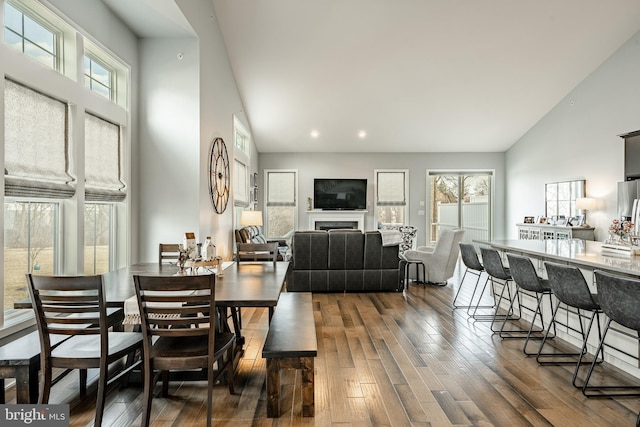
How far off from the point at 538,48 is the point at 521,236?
4.30 meters

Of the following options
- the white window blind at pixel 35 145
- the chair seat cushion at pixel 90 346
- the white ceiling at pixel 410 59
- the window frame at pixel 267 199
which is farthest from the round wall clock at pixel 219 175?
the window frame at pixel 267 199

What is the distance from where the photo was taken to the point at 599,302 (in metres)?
2.62

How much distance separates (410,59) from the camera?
273 inches

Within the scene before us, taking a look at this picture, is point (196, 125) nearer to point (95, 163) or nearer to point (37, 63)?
point (95, 163)

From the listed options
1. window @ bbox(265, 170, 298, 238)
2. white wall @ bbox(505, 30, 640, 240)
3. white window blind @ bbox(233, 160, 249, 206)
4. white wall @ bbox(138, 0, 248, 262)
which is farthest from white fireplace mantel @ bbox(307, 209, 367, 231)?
white wall @ bbox(138, 0, 248, 262)

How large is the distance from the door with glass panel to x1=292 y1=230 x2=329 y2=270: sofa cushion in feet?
18.5

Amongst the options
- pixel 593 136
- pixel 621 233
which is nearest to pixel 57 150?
pixel 621 233

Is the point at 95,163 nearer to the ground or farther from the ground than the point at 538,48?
nearer to the ground

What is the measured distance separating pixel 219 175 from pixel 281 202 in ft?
15.3

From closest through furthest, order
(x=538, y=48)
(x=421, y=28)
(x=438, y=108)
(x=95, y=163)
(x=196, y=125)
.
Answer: (x=95, y=163), (x=196, y=125), (x=421, y=28), (x=538, y=48), (x=438, y=108)

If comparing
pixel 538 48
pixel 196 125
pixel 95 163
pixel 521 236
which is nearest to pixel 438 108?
pixel 538 48

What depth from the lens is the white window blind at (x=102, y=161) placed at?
3914 millimetres

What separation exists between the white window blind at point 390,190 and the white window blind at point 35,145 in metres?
7.98

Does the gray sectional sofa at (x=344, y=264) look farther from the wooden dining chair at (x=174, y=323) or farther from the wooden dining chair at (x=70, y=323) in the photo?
the wooden dining chair at (x=70, y=323)
